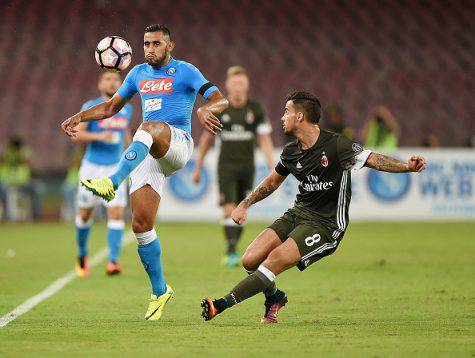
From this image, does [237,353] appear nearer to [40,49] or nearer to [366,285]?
[366,285]

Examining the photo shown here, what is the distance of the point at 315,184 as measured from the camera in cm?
685

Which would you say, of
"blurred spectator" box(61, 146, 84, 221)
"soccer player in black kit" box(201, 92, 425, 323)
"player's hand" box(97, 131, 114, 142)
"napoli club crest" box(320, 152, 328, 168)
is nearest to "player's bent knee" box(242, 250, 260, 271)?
"soccer player in black kit" box(201, 92, 425, 323)

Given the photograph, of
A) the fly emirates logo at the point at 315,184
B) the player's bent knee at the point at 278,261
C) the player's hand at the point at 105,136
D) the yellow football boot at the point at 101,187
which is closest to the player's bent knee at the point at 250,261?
the player's bent knee at the point at 278,261

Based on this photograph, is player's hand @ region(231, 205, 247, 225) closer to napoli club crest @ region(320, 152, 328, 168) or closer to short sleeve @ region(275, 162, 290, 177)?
short sleeve @ region(275, 162, 290, 177)

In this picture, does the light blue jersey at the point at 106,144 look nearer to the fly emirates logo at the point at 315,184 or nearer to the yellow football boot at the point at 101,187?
the fly emirates logo at the point at 315,184

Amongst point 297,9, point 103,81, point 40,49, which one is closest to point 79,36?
point 40,49

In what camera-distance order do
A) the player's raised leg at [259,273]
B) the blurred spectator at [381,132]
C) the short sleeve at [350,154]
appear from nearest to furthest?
the player's raised leg at [259,273]
the short sleeve at [350,154]
the blurred spectator at [381,132]

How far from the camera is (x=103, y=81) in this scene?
10375mm

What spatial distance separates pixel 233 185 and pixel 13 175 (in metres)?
10.6

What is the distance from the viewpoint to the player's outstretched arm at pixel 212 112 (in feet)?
21.7

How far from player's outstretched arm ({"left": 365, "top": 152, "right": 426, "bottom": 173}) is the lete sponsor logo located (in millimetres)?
1655

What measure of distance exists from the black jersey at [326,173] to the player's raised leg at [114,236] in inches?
156

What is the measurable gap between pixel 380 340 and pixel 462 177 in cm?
1380

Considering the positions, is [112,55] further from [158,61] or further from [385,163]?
[385,163]
